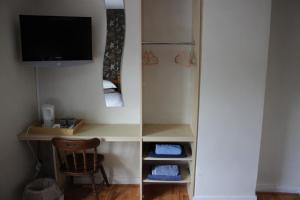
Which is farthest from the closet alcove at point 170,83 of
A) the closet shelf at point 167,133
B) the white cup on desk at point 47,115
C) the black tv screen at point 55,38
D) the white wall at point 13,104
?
the white wall at point 13,104

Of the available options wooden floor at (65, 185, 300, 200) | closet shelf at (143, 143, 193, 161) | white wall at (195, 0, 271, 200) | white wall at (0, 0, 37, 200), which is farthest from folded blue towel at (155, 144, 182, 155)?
white wall at (0, 0, 37, 200)

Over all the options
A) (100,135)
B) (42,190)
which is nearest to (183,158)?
(100,135)

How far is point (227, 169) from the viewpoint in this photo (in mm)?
2525

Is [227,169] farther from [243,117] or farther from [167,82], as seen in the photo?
[167,82]

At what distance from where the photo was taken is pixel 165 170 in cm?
268

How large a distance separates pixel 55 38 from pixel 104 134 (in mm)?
1038

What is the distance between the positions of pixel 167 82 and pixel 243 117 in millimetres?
844

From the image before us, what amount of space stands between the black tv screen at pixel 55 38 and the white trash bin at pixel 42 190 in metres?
1.20

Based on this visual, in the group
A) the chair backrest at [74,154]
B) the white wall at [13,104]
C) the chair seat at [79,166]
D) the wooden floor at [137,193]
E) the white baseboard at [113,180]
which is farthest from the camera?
the white baseboard at [113,180]

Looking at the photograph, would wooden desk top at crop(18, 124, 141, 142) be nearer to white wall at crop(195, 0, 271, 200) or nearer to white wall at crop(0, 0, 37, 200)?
white wall at crop(0, 0, 37, 200)

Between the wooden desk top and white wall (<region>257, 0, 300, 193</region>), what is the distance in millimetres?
1393

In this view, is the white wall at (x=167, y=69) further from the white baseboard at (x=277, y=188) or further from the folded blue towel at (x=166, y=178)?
the white baseboard at (x=277, y=188)

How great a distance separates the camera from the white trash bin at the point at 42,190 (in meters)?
2.35

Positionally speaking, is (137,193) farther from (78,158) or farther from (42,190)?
(42,190)
